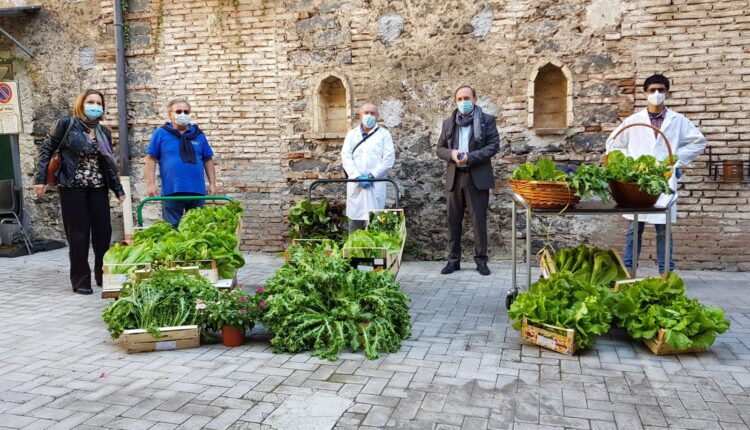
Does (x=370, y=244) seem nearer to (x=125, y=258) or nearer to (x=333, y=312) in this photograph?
(x=333, y=312)

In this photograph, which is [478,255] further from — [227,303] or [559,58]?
[227,303]

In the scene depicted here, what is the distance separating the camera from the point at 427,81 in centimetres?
812

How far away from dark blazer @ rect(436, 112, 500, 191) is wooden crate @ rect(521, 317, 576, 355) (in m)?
2.98

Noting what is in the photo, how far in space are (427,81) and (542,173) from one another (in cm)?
361

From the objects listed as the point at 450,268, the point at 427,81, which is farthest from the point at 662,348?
the point at 427,81

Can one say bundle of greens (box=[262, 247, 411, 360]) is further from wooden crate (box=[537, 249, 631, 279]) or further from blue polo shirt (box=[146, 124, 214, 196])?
blue polo shirt (box=[146, 124, 214, 196])

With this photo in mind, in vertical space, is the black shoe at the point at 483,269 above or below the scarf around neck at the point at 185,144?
below

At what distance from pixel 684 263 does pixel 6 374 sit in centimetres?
713

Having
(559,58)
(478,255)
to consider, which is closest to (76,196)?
(478,255)

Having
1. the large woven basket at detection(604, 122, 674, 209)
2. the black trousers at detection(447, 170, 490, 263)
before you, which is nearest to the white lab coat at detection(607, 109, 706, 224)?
the black trousers at detection(447, 170, 490, 263)

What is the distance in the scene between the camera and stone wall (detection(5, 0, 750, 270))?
7223 mm

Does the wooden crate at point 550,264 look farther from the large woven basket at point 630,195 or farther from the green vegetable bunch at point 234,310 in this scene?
the green vegetable bunch at point 234,310

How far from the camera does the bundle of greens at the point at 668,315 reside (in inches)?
162

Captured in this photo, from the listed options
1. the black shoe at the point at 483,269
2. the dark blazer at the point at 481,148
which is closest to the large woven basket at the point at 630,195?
the dark blazer at the point at 481,148
